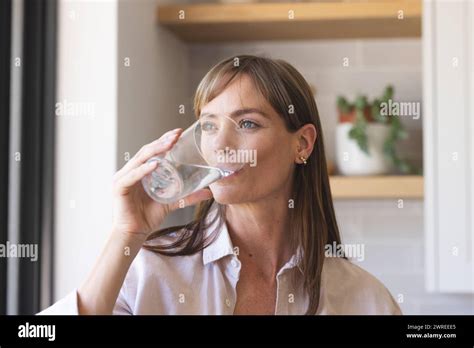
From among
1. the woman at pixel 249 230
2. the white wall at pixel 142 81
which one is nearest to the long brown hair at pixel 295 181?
the woman at pixel 249 230

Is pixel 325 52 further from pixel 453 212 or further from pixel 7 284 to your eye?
pixel 7 284

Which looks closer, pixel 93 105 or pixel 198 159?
pixel 198 159

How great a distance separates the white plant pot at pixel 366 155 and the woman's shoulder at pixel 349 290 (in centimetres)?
40

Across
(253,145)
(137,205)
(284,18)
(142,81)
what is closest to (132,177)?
(137,205)

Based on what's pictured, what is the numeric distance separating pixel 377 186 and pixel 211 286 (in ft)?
1.58

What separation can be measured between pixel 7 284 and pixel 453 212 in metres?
0.70

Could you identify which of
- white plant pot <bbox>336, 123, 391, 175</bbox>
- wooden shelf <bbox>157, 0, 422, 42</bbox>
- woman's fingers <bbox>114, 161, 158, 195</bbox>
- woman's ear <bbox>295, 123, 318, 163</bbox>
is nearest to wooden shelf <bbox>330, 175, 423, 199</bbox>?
white plant pot <bbox>336, 123, 391, 175</bbox>

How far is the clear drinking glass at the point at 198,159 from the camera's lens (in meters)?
0.83

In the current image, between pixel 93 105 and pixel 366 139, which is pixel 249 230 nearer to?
pixel 93 105

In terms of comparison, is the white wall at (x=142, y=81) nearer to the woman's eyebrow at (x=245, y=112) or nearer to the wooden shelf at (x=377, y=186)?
the woman's eyebrow at (x=245, y=112)

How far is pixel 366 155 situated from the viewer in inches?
51.2

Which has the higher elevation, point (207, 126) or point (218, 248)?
point (207, 126)
